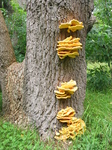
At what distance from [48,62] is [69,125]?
2.98 ft

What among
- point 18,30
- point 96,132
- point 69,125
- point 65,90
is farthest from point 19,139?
point 18,30

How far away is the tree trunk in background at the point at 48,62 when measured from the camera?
7.22 feet

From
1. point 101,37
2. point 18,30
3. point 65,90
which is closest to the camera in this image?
point 65,90

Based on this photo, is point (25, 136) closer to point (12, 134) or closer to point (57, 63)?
point (12, 134)

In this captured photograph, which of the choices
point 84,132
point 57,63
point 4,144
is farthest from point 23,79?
point 84,132

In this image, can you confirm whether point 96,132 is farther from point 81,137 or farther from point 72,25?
point 72,25

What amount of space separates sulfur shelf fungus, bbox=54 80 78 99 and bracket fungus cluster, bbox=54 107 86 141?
0.21 meters

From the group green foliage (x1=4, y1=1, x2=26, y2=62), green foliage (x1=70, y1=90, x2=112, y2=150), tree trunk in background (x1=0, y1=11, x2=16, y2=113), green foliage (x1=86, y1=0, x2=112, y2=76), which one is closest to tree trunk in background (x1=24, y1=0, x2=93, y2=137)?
green foliage (x1=70, y1=90, x2=112, y2=150)

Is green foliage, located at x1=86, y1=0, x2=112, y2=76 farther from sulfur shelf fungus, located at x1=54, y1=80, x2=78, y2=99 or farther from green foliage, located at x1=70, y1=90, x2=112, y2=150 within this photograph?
sulfur shelf fungus, located at x1=54, y1=80, x2=78, y2=99

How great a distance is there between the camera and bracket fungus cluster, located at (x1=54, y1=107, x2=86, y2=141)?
2.21 meters

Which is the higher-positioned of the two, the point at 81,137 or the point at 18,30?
the point at 18,30

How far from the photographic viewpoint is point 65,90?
7.04 ft

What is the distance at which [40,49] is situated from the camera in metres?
2.35

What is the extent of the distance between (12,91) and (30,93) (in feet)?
1.68
